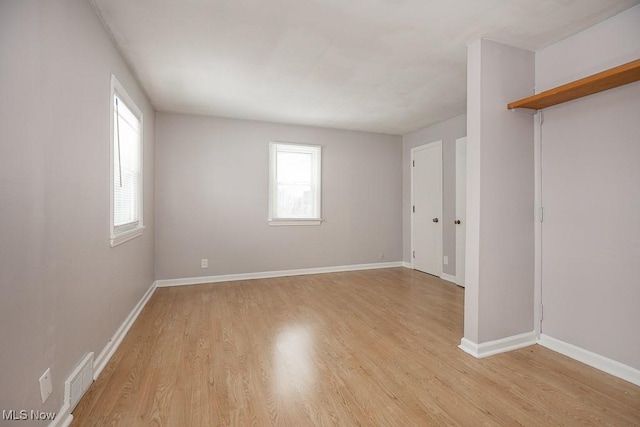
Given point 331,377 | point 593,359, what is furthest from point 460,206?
point 331,377

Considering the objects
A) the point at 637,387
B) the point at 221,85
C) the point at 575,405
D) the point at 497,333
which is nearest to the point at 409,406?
the point at 575,405

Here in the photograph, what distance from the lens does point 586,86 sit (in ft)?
6.48

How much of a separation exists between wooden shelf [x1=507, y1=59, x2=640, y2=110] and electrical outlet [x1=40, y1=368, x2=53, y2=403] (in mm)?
3476

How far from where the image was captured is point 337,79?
3.13m

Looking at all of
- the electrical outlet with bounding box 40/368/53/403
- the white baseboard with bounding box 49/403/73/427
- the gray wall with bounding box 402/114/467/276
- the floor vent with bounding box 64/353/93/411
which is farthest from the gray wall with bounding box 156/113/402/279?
the electrical outlet with bounding box 40/368/53/403

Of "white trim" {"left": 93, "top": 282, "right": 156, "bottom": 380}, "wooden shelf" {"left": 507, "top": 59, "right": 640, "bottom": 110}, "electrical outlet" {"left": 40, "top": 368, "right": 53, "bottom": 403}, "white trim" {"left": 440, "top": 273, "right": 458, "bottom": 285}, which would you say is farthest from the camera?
"white trim" {"left": 440, "top": 273, "right": 458, "bottom": 285}

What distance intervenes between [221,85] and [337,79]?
1325 millimetres

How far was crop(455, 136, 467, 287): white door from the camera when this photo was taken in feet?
14.1

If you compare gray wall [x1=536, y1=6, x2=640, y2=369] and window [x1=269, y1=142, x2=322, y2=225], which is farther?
window [x1=269, y1=142, x2=322, y2=225]

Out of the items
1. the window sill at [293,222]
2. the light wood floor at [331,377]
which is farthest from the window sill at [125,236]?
the window sill at [293,222]

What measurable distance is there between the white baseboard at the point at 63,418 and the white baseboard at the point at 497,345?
269 cm

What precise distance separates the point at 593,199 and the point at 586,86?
84cm

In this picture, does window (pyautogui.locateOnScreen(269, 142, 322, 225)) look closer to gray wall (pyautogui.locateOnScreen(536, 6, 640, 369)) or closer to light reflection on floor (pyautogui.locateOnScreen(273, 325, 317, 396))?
light reflection on floor (pyautogui.locateOnScreen(273, 325, 317, 396))

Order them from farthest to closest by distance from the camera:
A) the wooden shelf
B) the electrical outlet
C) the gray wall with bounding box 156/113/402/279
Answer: the gray wall with bounding box 156/113/402/279, the wooden shelf, the electrical outlet
